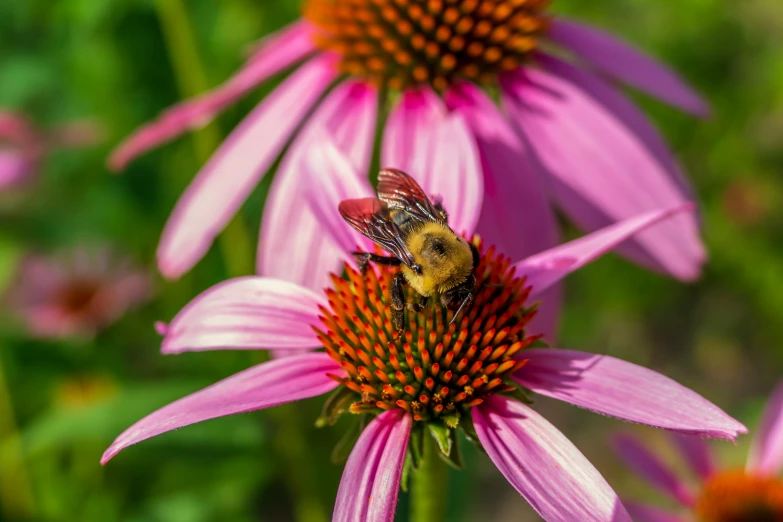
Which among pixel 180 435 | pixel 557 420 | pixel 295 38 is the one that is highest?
pixel 295 38

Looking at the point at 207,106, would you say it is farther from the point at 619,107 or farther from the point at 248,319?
the point at 619,107

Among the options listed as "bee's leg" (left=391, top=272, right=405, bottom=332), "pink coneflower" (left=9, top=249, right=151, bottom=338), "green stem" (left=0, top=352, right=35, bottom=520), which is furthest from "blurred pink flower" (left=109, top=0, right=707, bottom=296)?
"pink coneflower" (left=9, top=249, right=151, bottom=338)

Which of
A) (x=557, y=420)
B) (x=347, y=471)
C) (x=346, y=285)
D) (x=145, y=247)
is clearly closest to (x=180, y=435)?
(x=346, y=285)

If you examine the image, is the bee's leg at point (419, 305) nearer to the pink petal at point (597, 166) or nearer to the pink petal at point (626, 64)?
the pink petal at point (597, 166)

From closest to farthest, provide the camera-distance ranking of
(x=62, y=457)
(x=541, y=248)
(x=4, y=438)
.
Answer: (x=541, y=248), (x=4, y=438), (x=62, y=457)

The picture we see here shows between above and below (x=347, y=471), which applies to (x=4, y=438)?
above

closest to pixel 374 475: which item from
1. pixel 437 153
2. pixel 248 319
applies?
pixel 248 319

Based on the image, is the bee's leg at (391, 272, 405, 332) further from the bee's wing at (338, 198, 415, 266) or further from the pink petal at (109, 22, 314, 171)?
the pink petal at (109, 22, 314, 171)

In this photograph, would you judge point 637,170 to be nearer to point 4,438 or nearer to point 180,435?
point 180,435
